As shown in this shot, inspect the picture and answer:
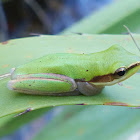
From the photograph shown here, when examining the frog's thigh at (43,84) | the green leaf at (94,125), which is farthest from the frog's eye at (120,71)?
the green leaf at (94,125)

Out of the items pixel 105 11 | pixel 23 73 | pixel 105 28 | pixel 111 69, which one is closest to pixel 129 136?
pixel 111 69

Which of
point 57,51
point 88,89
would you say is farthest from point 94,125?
point 57,51

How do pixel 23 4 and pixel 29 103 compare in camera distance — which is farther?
pixel 23 4

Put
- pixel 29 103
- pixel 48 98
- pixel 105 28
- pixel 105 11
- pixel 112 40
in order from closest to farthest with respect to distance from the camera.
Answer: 1. pixel 29 103
2. pixel 48 98
3. pixel 112 40
4. pixel 105 28
5. pixel 105 11

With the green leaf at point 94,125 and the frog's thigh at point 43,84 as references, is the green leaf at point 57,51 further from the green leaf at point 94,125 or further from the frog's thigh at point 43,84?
the green leaf at point 94,125

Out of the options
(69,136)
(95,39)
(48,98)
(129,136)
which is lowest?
(69,136)

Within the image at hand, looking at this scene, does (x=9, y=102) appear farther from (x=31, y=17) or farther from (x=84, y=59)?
(x=31, y=17)

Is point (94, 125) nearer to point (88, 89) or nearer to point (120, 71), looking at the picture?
point (88, 89)
